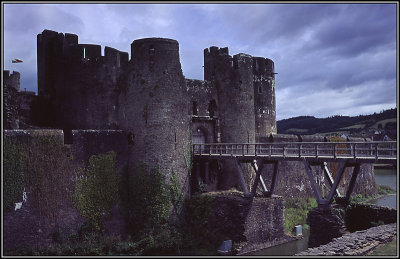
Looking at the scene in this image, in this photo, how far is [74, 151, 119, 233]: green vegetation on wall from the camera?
19.8m

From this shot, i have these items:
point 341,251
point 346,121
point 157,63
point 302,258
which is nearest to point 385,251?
point 341,251

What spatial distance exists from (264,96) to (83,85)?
17644 mm

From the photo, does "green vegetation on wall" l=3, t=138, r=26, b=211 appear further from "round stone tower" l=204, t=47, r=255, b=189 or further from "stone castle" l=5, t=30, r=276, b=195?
"round stone tower" l=204, t=47, r=255, b=189

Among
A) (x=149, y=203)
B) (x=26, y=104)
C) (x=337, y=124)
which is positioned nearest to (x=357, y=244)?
(x=149, y=203)

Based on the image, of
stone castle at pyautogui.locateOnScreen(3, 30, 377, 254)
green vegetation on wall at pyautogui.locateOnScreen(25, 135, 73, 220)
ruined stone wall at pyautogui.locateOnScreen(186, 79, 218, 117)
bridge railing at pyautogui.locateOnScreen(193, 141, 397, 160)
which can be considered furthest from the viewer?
ruined stone wall at pyautogui.locateOnScreen(186, 79, 218, 117)

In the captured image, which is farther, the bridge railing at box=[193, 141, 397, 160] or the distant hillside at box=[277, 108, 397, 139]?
the distant hillside at box=[277, 108, 397, 139]

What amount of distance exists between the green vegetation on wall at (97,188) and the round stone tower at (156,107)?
164 cm

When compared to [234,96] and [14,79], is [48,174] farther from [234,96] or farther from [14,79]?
[14,79]

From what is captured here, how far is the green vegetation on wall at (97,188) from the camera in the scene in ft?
65.1

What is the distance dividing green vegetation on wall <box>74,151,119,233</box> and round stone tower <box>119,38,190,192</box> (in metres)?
1.64

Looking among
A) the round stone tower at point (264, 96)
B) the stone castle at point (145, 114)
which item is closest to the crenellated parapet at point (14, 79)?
the stone castle at point (145, 114)

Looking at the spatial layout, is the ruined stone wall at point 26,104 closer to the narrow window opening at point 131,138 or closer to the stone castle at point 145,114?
the stone castle at point 145,114

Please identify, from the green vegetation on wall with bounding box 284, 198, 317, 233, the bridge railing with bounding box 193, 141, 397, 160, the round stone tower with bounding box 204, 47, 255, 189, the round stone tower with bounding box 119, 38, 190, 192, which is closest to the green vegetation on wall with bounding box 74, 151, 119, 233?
the round stone tower with bounding box 119, 38, 190, 192

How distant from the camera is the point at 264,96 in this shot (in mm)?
34781
